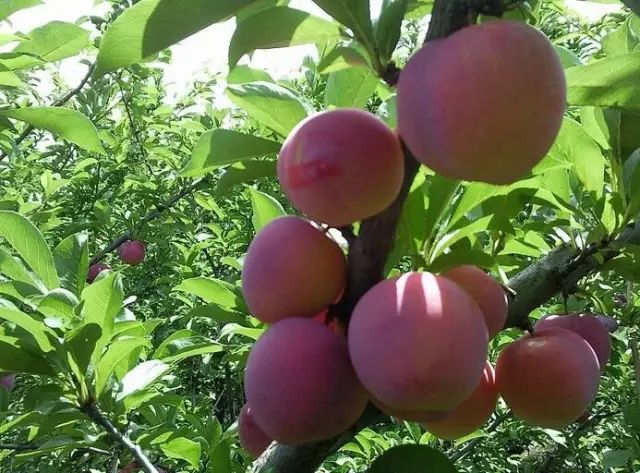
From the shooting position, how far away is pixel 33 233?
1.18m

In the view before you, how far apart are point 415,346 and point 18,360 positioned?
0.75m

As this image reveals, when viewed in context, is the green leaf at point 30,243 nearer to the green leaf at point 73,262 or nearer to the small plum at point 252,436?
the green leaf at point 73,262

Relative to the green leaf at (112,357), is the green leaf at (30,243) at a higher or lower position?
higher

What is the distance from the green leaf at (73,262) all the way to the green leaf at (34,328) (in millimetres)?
176

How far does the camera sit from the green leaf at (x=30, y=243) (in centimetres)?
118

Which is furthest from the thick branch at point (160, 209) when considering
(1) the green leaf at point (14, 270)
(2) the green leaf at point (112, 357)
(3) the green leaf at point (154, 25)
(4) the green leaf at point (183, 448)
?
(3) the green leaf at point (154, 25)

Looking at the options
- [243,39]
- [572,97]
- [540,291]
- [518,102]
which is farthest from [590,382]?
[243,39]

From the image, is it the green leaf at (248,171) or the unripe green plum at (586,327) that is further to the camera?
the unripe green plum at (586,327)

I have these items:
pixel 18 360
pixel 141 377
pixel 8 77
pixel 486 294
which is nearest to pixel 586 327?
pixel 486 294

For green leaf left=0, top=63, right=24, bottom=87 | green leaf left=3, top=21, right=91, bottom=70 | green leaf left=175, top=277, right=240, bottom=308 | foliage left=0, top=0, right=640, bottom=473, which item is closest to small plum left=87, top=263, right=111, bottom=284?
foliage left=0, top=0, right=640, bottom=473

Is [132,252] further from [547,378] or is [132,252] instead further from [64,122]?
[547,378]

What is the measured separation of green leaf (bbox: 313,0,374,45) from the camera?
2.22ft

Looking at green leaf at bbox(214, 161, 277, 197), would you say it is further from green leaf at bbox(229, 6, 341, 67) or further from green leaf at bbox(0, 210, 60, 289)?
green leaf at bbox(0, 210, 60, 289)

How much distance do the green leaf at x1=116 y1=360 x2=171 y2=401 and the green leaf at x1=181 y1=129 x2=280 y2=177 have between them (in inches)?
22.6
